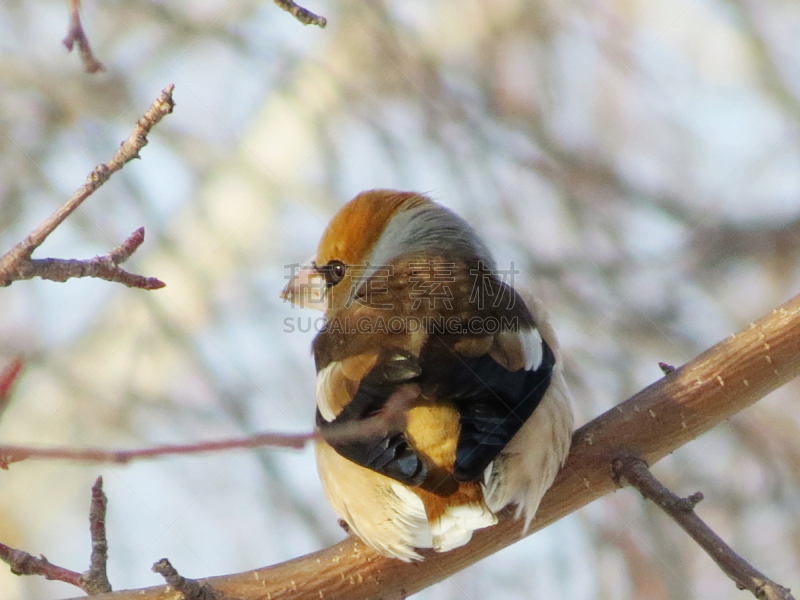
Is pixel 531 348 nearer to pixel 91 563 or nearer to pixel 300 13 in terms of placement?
pixel 300 13

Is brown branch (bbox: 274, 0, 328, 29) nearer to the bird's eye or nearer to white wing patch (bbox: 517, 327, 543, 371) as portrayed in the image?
white wing patch (bbox: 517, 327, 543, 371)

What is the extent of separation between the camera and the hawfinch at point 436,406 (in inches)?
104

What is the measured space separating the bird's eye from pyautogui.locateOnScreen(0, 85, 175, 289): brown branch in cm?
231

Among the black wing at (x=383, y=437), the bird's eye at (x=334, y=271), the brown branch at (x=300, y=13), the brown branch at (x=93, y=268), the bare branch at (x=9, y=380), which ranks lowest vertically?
the bare branch at (x=9, y=380)

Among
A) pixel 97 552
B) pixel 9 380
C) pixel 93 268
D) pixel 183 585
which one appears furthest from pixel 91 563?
pixel 9 380

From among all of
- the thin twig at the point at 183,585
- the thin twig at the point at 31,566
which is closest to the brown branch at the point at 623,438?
the thin twig at the point at 183,585

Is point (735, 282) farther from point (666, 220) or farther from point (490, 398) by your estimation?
point (490, 398)

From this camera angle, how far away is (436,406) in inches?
106

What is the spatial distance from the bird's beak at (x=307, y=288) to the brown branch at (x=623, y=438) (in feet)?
5.52

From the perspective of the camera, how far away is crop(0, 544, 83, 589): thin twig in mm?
2572

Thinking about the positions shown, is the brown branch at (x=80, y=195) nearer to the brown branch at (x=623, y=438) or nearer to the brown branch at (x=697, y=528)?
the brown branch at (x=623, y=438)

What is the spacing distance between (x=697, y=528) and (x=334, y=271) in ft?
7.44

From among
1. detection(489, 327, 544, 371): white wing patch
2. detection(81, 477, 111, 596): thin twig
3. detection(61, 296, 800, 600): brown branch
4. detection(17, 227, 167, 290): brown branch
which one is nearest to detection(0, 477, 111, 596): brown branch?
detection(81, 477, 111, 596): thin twig

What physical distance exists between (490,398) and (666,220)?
12.0ft
